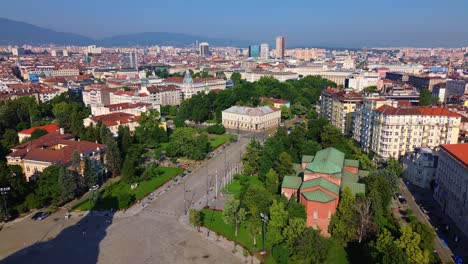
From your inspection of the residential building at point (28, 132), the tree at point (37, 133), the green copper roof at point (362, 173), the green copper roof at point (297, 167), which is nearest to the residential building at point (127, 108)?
the residential building at point (28, 132)

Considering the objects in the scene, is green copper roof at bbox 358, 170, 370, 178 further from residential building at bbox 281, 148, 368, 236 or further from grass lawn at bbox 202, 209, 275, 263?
grass lawn at bbox 202, 209, 275, 263

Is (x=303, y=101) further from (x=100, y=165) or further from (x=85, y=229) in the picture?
(x=85, y=229)

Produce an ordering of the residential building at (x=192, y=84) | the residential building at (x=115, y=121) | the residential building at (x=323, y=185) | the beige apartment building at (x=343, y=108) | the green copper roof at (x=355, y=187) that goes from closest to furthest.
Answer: the residential building at (x=323, y=185)
the green copper roof at (x=355, y=187)
the residential building at (x=115, y=121)
the beige apartment building at (x=343, y=108)
the residential building at (x=192, y=84)

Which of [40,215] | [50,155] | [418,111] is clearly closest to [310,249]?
[40,215]

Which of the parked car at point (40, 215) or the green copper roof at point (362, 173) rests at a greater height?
the green copper roof at point (362, 173)

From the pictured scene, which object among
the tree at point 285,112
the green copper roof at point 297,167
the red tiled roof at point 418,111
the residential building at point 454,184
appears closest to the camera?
the residential building at point 454,184

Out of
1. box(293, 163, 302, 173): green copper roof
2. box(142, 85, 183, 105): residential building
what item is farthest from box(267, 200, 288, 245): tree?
box(142, 85, 183, 105): residential building

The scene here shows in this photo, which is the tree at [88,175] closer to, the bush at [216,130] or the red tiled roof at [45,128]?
the red tiled roof at [45,128]
